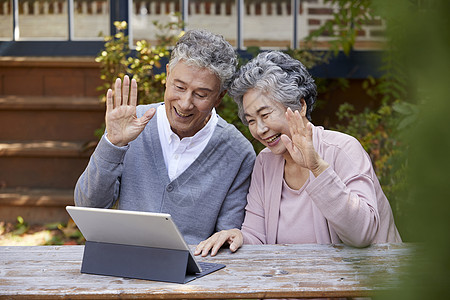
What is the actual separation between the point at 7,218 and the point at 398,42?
4.66 m

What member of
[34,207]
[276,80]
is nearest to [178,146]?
[276,80]

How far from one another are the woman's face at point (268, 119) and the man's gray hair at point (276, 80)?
0.02 metres

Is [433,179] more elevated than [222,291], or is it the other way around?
[433,179]

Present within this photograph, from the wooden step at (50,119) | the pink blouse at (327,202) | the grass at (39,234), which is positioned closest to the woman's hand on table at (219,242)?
the pink blouse at (327,202)

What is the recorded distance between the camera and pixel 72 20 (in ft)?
17.1

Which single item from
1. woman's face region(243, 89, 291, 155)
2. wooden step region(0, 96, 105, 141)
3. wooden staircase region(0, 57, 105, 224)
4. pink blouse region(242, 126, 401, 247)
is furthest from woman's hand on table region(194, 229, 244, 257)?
wooden step region(0, 96, 105, 141)

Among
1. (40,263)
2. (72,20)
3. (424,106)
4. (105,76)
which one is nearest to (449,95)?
(424,106)

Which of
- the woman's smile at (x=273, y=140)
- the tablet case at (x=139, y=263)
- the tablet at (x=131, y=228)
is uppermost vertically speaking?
the woman's smile at (x=273, y=140)

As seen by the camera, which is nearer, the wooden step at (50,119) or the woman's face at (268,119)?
the woman's face at (268,119)

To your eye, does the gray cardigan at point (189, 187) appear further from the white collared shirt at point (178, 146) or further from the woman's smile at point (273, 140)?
the woman's smile at point (273, 140)

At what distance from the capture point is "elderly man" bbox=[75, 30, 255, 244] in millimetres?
2318

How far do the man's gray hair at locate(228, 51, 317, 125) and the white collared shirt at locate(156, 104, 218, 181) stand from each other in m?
0.23

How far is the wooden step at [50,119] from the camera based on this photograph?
4738 millimetres

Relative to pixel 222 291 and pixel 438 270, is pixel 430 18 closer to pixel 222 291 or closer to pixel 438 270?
pixel 438 270
